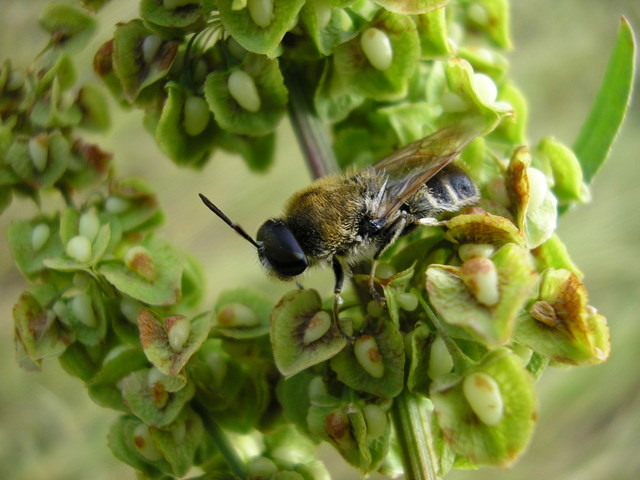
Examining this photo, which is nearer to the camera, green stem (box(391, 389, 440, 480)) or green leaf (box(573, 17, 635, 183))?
green stem (box(391, 389, 440, 480))

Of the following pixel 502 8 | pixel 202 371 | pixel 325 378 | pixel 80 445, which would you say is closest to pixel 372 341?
pixel 325 378

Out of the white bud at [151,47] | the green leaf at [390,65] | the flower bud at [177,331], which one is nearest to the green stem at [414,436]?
the flower bud at [177,331]

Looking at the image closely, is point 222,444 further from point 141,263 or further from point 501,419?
point 501,419

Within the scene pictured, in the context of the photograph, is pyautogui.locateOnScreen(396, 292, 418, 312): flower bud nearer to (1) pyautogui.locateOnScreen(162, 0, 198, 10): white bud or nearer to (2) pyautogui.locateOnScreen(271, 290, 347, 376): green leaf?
(2) pyautogui.locateOnScreen(271, 290, 347, 376): green leaf

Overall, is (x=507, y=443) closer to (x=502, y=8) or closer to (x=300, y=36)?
(x=300, y=36)

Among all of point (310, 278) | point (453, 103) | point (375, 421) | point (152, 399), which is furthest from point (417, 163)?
point (310, 278)

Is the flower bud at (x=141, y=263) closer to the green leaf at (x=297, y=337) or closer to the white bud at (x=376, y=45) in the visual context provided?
the green leaf at (x=297, y=337)

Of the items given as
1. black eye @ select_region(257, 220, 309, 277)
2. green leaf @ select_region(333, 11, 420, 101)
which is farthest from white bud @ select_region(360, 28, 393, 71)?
black eye @ select_region(257, 220, 309, 277)
